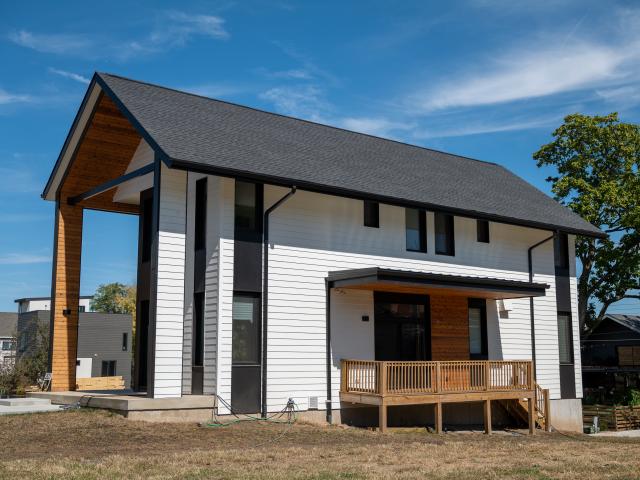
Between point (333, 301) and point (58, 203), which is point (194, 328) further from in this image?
point (58, 203)

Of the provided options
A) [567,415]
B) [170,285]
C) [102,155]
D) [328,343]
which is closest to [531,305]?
[567,415]

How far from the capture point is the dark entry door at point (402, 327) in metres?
19.0

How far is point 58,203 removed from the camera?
20109 mm

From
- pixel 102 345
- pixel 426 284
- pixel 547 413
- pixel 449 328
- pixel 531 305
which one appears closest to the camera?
pixel 426 284

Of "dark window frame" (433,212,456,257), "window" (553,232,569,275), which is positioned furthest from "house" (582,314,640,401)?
"dark window frame" (433,212,456,257)

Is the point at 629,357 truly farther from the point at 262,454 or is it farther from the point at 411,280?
the point at 262,454

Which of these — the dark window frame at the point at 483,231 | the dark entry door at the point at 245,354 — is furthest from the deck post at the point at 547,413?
the dark entry door at the point at 245,354

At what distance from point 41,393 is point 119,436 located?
20.5 ft

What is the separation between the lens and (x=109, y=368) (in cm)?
4825

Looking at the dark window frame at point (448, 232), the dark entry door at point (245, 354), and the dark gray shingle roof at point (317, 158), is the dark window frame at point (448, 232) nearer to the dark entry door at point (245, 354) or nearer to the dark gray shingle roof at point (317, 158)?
the dark gray shingle roof at point (317, 158)

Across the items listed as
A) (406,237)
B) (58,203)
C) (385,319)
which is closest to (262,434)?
(385,319)

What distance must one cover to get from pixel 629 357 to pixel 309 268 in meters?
31.2

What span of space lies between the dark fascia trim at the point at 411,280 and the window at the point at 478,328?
1586 millimetres

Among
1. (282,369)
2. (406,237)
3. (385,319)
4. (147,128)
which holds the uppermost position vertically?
(147,128)
